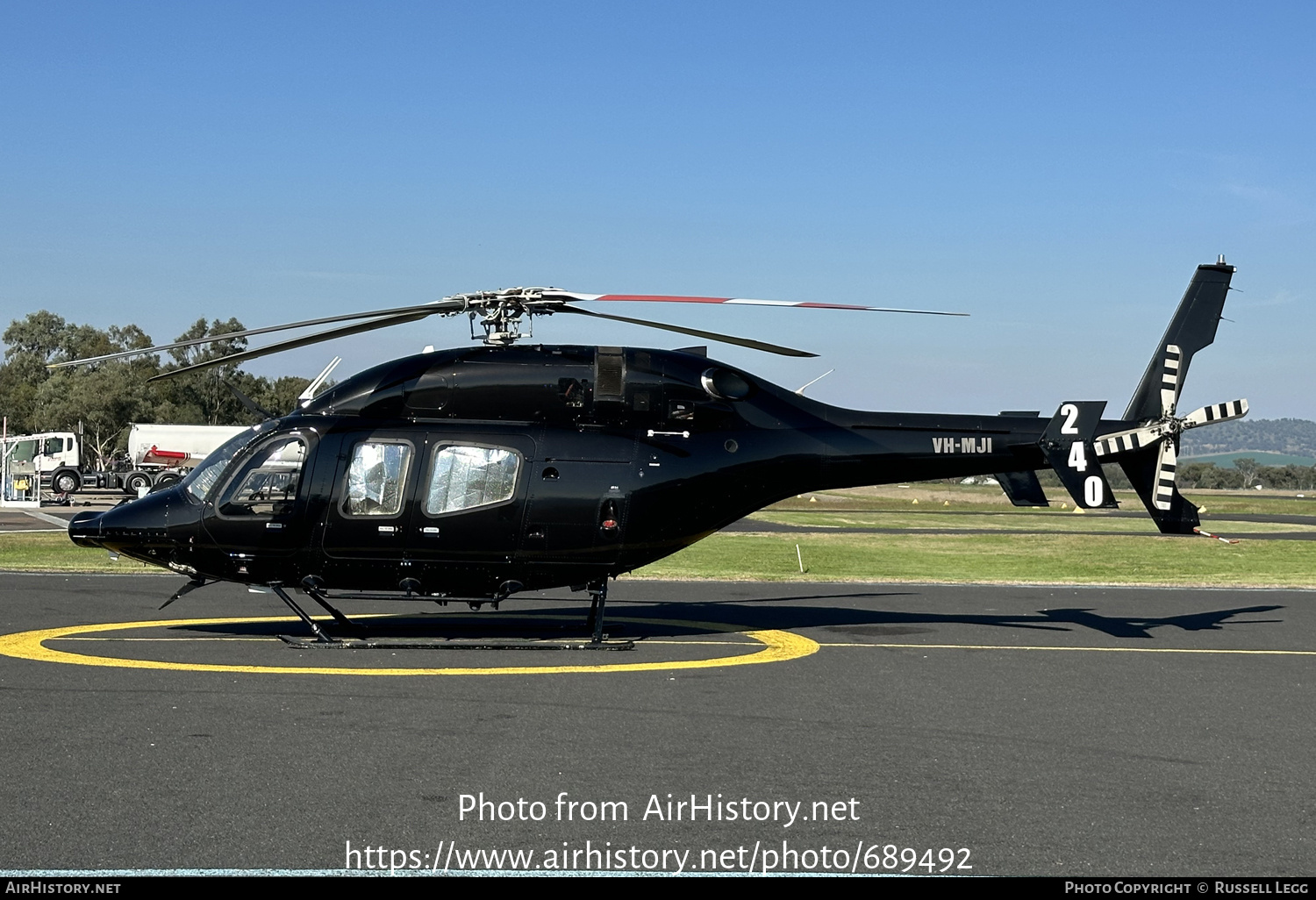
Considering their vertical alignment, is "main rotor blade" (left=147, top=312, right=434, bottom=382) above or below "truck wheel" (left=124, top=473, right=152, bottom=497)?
above

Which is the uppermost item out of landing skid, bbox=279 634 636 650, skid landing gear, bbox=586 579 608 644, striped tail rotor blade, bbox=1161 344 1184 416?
striped tail rotor blade, bbox=1161 344 1184 416

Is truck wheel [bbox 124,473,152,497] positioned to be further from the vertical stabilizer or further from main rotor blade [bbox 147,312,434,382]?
the vertical stabilizer

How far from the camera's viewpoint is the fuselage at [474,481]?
1452 cm

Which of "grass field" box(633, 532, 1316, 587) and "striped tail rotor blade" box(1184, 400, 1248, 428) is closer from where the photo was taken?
"striped tail rotor blade" box(1184, 400, 1248, 428)

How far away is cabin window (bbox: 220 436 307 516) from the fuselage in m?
0.02

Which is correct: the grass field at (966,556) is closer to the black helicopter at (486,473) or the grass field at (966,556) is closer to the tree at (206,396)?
the black helicopter at (486,473)

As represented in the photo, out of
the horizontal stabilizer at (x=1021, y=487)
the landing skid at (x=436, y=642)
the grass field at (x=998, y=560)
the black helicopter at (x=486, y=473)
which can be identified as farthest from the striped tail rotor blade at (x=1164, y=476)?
the grass field at (x=998, y=560)

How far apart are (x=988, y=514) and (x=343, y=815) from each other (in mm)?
65406

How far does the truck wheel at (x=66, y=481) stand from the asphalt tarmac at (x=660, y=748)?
55.9 m

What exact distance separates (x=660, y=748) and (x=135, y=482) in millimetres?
64172

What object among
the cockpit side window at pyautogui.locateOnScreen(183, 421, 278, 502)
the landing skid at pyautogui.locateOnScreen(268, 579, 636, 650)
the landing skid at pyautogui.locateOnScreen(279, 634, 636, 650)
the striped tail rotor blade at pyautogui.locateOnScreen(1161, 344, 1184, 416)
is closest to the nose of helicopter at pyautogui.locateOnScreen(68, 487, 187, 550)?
the cockpit side window at pyautogui.locateOnScreen(183, 421, 278, 502)

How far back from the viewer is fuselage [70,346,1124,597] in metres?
14.5

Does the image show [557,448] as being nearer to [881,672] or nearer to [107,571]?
[881,672]

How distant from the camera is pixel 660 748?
9375 mm
